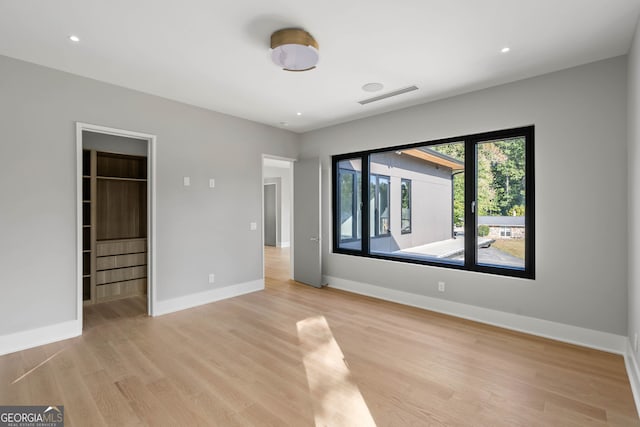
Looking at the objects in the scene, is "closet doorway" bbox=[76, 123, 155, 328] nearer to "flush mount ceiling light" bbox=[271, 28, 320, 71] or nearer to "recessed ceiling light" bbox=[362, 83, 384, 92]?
"flush mount ceiling light" bbox=[271, 28, 320, 71]

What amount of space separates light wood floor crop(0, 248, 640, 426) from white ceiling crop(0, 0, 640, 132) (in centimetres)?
273

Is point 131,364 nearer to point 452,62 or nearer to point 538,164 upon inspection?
point 452,62

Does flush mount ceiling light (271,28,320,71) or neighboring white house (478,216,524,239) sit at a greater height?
flush mount ceiling light (271,28,320,71)

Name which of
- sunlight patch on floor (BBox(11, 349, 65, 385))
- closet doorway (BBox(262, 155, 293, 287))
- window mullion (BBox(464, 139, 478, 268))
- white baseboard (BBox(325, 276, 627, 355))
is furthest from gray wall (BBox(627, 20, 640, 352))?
closet doorway (BBox(262, 155, 293, 287))

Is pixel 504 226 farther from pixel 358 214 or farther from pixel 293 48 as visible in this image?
pixel 293 48

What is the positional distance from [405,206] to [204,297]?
130 inches

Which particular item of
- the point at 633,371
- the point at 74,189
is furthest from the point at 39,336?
the point at 633,371

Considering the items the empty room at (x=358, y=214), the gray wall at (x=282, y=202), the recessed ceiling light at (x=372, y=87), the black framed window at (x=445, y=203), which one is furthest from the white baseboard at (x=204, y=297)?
the gray wall at (x=282, y=202)

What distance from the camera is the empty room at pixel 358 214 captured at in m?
2.22

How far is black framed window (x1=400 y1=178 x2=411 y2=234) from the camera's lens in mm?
4934

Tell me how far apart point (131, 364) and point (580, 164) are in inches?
178

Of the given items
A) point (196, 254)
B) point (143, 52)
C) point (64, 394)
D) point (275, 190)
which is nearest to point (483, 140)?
point (143, 52)

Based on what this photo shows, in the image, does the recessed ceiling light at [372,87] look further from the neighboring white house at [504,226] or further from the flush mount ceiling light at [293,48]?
the neighboring white house at [504,226]

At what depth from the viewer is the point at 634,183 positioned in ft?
7.95
